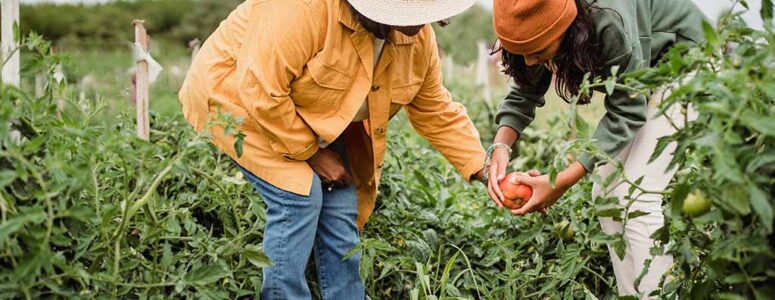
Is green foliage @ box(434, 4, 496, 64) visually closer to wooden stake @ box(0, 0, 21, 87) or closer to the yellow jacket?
the yellow jacket

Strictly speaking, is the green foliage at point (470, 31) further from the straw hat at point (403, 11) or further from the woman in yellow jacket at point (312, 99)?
the straw hat at point (403, 11)

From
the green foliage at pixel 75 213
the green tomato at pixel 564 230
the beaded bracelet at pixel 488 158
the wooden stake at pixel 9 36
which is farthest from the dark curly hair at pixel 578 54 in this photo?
the wooden stake at pixel 9 36

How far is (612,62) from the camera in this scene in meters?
2.52

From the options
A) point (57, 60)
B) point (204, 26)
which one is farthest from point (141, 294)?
point (204, 26)

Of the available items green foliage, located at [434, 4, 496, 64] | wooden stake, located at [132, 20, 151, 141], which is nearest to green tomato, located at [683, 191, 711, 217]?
wooden stake, located at [132, 20, 151, 141]

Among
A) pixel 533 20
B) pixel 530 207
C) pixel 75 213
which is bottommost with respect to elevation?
pixel 530 207

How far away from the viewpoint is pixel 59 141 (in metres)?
2.03

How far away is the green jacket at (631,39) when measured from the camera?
2502 mm

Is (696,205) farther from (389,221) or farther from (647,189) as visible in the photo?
(389,221)

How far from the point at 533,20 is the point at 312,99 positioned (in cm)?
66

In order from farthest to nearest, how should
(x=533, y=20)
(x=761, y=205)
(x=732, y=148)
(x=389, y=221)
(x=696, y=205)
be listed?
(x=389, y=221) < (x=533, y=20) < (x=696, y=205) < (x=732, y=148) < (x=761, y=205)

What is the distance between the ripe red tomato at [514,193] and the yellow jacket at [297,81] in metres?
0.41

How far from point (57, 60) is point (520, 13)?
1.20 m

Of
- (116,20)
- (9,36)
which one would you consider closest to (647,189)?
(9,36)
